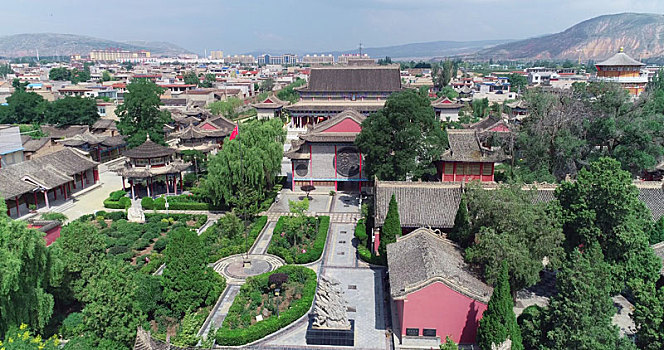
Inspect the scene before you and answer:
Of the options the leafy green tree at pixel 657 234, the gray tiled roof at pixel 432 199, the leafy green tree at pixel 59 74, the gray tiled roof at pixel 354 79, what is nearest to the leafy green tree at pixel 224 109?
the gray tiled roof at pixel 354 79

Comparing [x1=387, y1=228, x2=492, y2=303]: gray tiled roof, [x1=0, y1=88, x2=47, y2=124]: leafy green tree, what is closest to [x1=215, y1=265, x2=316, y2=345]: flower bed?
[x1=387, y1=228, x2=492, y2=303]: gray tiled roof

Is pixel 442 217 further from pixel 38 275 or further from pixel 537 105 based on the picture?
pixel 38 275

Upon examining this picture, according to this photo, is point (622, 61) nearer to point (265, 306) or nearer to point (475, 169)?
point (475, 169)

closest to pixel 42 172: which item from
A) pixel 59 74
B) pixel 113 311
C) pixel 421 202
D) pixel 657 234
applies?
pixel 113 311

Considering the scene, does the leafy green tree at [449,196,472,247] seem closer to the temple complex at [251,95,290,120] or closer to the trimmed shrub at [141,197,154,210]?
the trimmed shrub at [141,197,154,210]

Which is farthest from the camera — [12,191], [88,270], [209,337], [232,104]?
[232,104]

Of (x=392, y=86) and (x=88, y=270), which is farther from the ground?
(x=392, y=86)

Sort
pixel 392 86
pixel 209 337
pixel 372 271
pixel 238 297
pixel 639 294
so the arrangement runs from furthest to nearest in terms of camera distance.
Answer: pixel 392 86 → pixel 372 271 → pixel 238 297 → pixel 209 337 → pixel 639 294

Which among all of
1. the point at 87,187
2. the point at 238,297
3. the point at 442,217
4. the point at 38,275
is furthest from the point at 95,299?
the point at 87,187
